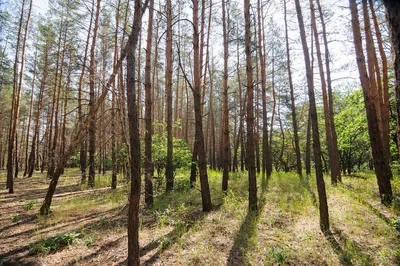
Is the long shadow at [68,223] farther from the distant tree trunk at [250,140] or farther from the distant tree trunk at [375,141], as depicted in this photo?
the distant tree trunk at [375,141]

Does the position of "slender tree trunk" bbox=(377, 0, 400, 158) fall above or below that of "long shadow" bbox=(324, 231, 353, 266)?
above

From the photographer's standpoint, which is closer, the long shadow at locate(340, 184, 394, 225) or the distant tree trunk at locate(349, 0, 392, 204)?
the long shadow at locate(340, 184, 394, 225)

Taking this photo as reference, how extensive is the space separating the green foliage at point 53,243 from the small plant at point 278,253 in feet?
14.4

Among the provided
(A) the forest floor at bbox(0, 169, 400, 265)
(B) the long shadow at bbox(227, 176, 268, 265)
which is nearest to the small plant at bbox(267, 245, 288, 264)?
(A) the forest floor at bbox(0, 169, 400, 265)

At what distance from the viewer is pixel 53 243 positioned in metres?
4.91

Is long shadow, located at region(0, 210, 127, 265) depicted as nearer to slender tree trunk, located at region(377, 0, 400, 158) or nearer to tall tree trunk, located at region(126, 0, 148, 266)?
tall tree trunk, located at region(126, 0, 148, 266)

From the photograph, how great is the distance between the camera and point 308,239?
190 inches

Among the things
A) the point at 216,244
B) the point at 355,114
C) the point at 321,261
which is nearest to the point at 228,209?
the point at 216,244

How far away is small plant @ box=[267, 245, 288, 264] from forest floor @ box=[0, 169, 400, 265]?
0.02 m

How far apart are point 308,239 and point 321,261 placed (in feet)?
2.33

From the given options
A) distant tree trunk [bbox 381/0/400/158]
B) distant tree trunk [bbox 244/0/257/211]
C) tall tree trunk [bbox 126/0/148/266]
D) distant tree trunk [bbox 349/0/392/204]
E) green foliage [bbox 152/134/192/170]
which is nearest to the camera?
distant tree trunk [bbox 381/0/400/158]

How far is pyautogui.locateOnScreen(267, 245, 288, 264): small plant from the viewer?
4.06 m

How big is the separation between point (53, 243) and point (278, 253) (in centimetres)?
487

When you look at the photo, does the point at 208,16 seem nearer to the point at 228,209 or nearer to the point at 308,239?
the point at 228,209
